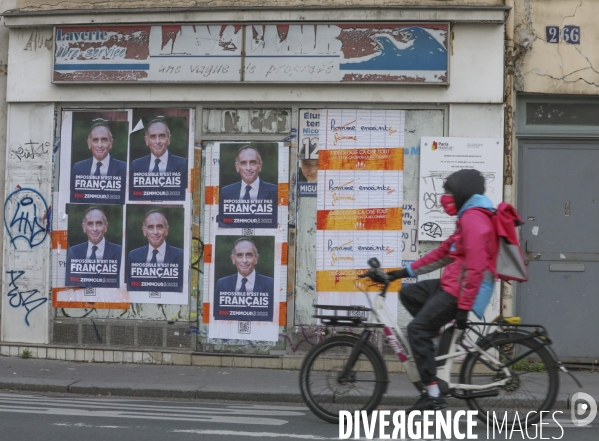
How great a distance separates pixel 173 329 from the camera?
1074 centimetres

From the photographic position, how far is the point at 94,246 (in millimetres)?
11016

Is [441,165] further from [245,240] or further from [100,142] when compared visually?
[100,142]

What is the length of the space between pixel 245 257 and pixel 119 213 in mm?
1752

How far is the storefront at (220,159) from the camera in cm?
1037

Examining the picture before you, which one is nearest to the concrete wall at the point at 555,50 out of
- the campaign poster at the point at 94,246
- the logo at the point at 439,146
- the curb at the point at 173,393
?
the logo at the point at 439,146

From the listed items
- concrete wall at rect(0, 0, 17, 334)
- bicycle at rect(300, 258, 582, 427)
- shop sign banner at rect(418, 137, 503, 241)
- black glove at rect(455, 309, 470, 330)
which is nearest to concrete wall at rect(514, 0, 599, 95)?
shop sign banner at rect(418, 137, 503, 241)

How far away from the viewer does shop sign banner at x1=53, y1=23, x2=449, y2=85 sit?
10.3 meters

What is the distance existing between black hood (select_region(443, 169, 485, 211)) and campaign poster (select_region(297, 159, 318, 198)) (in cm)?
438

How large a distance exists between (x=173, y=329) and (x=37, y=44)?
4.11 metres

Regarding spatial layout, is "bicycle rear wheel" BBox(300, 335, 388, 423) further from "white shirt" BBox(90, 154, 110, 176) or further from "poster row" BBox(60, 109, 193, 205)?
"white shirt" BBox(90, 154, 110, 176)

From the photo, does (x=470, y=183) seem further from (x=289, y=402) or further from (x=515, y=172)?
(x=515, y=172)

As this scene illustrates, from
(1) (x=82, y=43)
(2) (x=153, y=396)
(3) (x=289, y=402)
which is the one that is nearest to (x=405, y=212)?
(3) (x=289, y=402)

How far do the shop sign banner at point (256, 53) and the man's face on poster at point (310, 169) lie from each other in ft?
3.23

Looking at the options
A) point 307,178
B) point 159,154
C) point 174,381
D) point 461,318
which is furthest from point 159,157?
point 461,318
